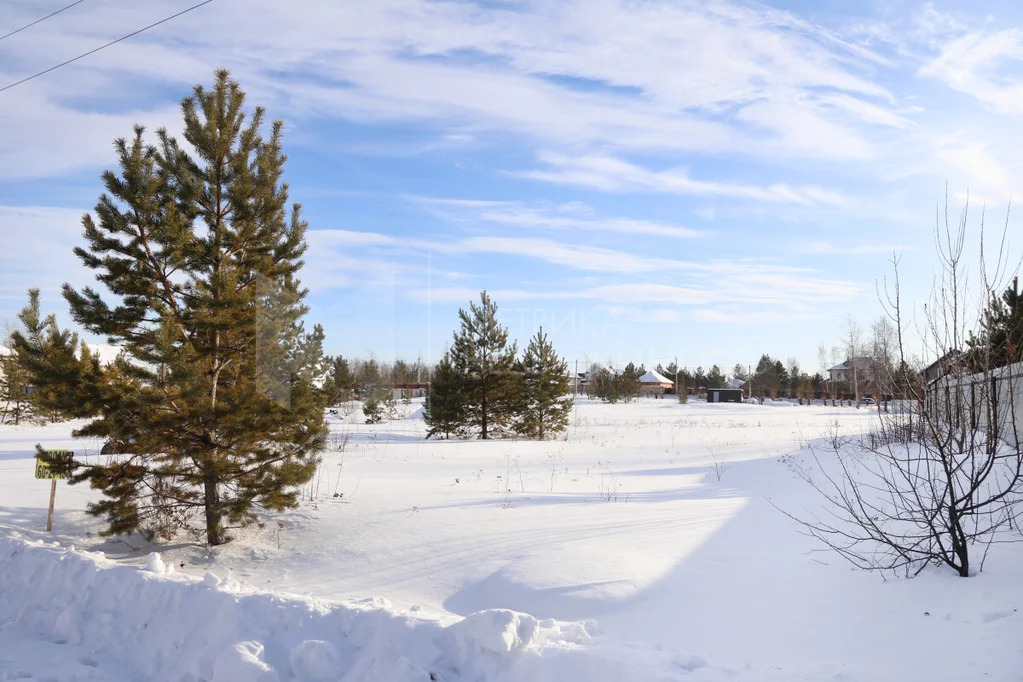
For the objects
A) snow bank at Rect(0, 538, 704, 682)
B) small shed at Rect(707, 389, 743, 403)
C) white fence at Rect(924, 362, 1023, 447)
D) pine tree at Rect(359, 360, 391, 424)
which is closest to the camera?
snow bank at Rect(0, 538, 704, 682)

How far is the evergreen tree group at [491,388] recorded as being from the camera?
26.9m

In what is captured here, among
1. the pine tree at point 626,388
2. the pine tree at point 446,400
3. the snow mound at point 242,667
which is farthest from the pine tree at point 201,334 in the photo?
the pine tree at point 626,388

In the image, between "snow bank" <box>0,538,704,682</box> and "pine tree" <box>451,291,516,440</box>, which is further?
"pine tree" <box>451,291,516,440</box>

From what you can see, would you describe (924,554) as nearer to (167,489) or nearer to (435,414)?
(167,489)

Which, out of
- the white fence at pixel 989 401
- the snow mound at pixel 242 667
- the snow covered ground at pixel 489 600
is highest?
the white fence at pixel 989 401

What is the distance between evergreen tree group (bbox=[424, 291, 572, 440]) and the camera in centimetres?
2694

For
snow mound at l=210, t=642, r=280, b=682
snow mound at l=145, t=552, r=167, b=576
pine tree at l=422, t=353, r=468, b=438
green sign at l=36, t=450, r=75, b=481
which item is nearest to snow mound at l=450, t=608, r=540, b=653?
snow mound at l=210, t=642, r=280, b=682

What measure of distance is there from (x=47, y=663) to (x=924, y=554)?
25.0 ft

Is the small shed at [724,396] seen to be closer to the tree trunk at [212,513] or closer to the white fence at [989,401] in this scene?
the white fence at [989,401]

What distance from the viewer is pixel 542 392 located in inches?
1120

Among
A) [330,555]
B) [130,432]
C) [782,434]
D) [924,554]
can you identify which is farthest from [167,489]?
[782,434]

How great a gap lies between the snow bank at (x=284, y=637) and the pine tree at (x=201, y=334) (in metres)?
1.38

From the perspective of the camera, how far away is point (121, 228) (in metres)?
7.75

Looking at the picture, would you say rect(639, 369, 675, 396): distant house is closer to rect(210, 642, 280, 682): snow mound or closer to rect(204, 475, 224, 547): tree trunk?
rect(204, 475, 224, 547): tree trunk
